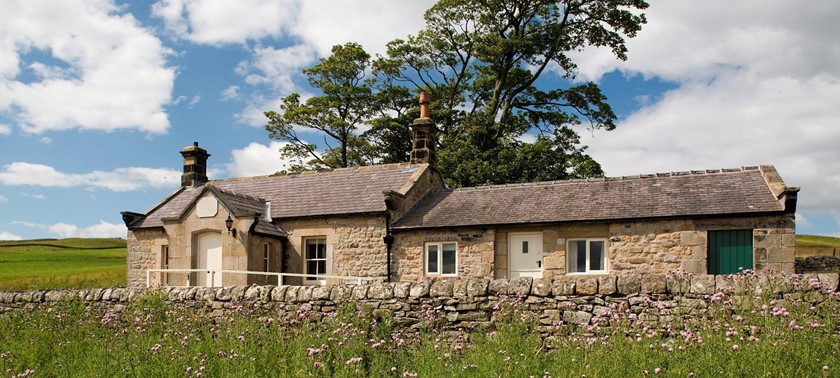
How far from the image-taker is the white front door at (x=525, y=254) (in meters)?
19.7

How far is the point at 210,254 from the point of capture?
71.0 feet

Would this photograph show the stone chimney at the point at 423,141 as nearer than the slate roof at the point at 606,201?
No

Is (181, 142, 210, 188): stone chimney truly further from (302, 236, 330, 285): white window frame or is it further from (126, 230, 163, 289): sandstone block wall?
(302, 236, 330, 285): white window frame

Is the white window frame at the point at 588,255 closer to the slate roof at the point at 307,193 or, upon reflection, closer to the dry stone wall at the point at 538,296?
the slate roof at the point at 307,193

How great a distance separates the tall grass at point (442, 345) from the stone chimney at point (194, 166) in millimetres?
13589

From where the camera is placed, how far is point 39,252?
47906 millimetres

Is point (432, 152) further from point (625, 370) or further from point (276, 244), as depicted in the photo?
point (625, 370)

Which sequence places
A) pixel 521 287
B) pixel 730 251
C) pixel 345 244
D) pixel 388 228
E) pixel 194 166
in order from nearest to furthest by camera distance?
pixel 521 287, pixel 730 251, pixel 388 228, pixel 345 244, pixel 194 166

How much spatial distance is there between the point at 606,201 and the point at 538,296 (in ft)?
29.2

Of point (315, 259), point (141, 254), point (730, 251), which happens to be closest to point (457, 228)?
point (315, 259)

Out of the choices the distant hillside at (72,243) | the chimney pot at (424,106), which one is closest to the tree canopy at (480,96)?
the chimney pot at (424,106)

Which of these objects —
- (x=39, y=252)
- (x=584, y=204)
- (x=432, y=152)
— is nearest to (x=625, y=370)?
(x=584, y=204)

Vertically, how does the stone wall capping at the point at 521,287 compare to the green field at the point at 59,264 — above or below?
above

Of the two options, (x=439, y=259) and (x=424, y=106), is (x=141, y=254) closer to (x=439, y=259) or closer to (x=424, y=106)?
(x=439, y=259)
